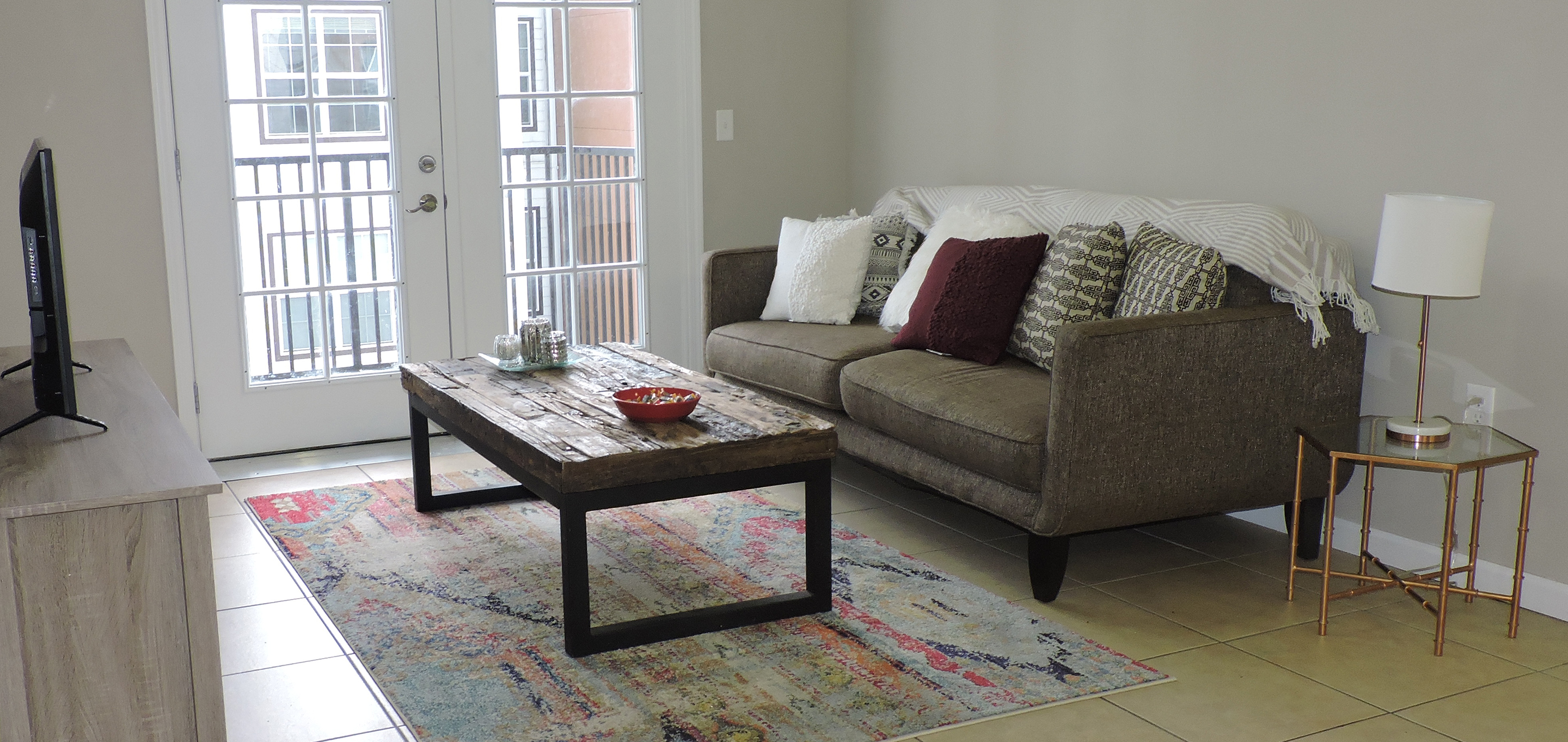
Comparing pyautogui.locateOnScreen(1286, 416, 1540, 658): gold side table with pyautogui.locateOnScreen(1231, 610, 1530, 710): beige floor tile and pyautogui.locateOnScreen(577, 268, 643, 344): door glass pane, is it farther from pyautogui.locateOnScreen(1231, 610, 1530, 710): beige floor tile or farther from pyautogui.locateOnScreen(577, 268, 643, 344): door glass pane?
pyautogui.locateOnScreen(577, 268, 643, 344): door glass pane

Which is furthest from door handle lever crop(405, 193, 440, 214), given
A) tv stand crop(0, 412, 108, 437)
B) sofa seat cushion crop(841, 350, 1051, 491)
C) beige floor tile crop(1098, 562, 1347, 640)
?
beige floor tile crop(1098, 562, 1347, 640)

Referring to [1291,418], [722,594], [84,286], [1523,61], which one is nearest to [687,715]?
[722,594]

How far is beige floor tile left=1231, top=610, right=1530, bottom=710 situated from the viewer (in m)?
2.53

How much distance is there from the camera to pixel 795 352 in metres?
3.85

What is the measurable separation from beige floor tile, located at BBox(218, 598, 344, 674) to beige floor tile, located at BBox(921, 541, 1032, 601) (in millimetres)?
1445

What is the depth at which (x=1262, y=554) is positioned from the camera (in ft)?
11.0

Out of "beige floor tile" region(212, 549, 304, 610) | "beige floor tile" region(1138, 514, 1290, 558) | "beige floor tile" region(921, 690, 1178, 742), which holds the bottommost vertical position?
"beige floor tile" region(921, 690, 1178, 742)

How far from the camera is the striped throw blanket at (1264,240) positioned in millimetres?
3078

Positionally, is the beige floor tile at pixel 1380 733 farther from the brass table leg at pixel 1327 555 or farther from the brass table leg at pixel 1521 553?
the brass table leg at pixel 1521 553

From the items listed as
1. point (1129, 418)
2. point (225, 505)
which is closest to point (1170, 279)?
point (1129, 418)

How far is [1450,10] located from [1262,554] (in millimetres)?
1382

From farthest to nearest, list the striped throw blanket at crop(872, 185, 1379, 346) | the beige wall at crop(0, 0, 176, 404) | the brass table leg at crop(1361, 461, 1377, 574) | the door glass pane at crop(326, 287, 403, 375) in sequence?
the door glass pane at crop(326, 287, 403, 375) < the beige wall at crop(0, 0, 176, 404) < the striped throw blanket at crop(872, 185, 1379, 346) < the brass table leg at crop(1361, 461, 1377, 574)

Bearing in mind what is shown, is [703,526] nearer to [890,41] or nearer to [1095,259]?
[1095,259]

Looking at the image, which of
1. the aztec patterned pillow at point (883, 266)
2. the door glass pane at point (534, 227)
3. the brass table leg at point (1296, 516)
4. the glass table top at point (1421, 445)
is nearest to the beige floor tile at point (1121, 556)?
the brass table leg at point (1296, 516)
